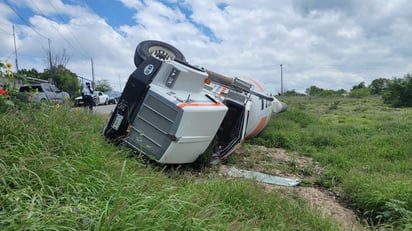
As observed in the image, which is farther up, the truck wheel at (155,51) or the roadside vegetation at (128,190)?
the truck wheel at (155,51)

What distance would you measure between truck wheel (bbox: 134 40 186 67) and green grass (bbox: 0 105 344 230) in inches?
86.5

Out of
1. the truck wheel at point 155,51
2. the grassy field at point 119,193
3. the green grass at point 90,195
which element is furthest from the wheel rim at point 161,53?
the green grass at point 90,195

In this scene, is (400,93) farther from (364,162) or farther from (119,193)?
(119,193)

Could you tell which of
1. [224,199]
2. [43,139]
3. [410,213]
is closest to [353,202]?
[410,213]

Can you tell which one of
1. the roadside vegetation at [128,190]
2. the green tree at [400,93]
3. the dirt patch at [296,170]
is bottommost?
the dirt patch at [296,170]

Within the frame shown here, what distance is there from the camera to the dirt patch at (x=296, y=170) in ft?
14.3

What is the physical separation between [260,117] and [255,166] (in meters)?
2.06

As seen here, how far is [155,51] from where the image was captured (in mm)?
6234

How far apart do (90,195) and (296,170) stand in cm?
492

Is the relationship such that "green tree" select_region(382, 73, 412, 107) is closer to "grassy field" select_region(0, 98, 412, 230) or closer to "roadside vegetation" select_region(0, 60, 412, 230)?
"roadside vegetation" select_region(0, 60, 412, 230)

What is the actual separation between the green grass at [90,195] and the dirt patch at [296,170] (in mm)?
894

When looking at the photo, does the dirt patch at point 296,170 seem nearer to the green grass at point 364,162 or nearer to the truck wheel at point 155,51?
the green grass at point 364,162

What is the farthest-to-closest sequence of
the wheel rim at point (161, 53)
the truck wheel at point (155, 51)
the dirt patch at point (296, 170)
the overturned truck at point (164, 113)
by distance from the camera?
the wheel rim at point (161, 53), the truck wheel at point (155, 51), the overturned truck at point (164, 113), the dirt patch at point (296, 170)

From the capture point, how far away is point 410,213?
3559 mm
